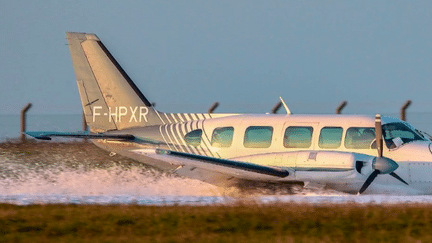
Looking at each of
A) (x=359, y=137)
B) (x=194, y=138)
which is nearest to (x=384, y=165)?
(x=359, y=137)

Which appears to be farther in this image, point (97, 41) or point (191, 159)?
point (97, 41)

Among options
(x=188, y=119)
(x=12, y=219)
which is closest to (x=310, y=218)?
(x=12, y=219)

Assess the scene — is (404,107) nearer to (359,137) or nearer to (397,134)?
(397,134)

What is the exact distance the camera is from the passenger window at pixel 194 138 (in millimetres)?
19797

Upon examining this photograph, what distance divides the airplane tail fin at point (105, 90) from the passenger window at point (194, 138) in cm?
123

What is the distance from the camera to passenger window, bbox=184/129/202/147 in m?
19.8

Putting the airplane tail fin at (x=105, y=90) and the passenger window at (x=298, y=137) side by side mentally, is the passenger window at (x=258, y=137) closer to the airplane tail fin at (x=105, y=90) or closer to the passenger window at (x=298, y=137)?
the passenger window at (x=298, y=137)

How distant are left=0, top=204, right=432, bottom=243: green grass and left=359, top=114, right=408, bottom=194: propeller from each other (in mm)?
3292

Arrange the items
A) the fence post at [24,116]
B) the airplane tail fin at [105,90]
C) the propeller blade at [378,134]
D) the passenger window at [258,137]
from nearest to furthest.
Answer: the propeller blade at [378,134], the passenger window at [258,137], the airplane tail fin at [105,90], the fence post at [24,116]

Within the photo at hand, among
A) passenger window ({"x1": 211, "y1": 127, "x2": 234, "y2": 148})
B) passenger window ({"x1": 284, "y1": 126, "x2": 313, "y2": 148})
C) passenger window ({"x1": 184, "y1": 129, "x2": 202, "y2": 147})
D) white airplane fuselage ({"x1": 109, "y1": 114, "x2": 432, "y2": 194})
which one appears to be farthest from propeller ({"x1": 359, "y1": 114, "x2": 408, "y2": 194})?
passenger window ({"x1": 184, "y1": 129, "x2": 202, "y2": 147})

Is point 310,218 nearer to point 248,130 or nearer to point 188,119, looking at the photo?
point 248,130

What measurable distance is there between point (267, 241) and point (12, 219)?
409 centimetres

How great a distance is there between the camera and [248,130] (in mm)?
19203

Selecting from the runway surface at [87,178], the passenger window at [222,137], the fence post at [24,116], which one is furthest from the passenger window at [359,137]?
the fence post at [24,116]
